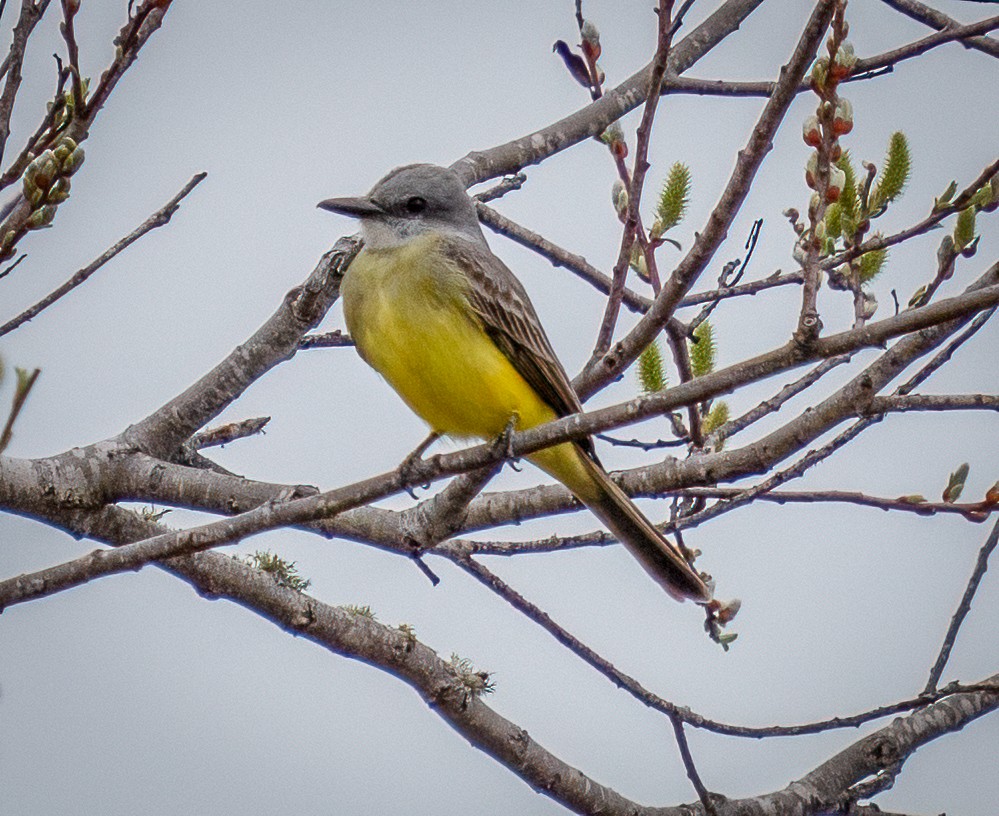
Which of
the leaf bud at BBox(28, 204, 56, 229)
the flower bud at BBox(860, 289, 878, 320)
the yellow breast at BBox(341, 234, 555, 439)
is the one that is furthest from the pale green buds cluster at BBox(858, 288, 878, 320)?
the leaf bud at BBox(28, 204, 56, 229)

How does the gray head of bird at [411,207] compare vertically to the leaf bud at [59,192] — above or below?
above

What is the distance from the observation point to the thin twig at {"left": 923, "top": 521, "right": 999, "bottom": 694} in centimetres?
447

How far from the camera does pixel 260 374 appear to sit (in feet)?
15.3

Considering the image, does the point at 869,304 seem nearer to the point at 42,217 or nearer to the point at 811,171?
the point at 811,171

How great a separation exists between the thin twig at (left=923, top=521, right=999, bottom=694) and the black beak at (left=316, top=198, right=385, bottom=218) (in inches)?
103

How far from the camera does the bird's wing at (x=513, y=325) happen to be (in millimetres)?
4840

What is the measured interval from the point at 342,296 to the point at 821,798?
8.24 feet

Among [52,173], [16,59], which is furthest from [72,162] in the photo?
[16,59]

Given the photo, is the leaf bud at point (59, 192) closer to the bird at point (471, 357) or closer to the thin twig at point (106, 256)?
the thin twig at point (106, 256)

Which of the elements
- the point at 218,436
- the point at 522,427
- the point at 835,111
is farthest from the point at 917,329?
the point at 218,436

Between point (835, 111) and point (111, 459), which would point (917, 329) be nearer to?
point (835, 111)

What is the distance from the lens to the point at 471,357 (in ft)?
15.4

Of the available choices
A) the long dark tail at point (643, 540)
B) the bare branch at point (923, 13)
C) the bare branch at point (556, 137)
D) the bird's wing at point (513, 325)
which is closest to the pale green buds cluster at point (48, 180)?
the bird's wing at point (513, 325)

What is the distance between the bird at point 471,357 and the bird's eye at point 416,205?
17cm
